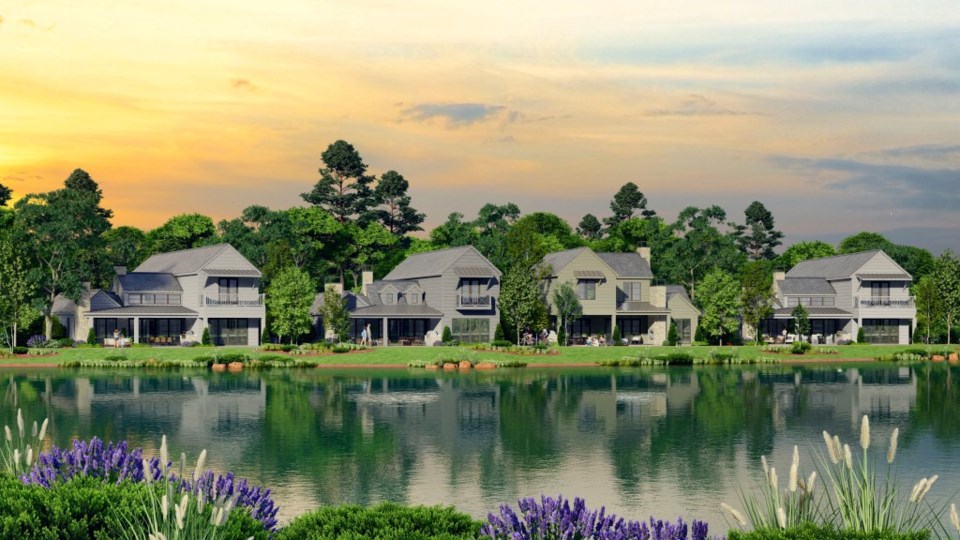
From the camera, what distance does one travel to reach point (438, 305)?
3349 inches

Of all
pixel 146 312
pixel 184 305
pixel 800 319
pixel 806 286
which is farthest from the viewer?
pixel 806 286

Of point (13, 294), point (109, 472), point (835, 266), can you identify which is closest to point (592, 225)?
point (835, 266)

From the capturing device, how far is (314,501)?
22672 millimetres

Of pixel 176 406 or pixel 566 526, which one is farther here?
pixel 176 406

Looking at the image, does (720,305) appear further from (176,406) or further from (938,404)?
(176,406)

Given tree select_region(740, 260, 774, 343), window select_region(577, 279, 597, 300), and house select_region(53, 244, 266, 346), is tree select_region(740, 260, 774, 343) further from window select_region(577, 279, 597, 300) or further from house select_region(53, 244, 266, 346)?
house select_region(53, 244, 266, 346)

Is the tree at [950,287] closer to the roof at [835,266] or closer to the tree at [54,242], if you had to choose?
the roof at [835,266]

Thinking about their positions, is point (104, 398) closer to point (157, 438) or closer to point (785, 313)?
point (157, 438)

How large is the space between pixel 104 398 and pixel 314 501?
25.8 metres

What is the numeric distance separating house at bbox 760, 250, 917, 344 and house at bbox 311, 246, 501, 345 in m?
28.4

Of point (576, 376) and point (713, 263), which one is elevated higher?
point (713, 263)

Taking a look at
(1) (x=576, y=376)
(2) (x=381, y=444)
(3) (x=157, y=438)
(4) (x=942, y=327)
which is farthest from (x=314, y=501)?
(4) (x=942, y=327)

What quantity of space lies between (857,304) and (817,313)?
4.26 metres

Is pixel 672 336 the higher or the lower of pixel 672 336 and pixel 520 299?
the lower
